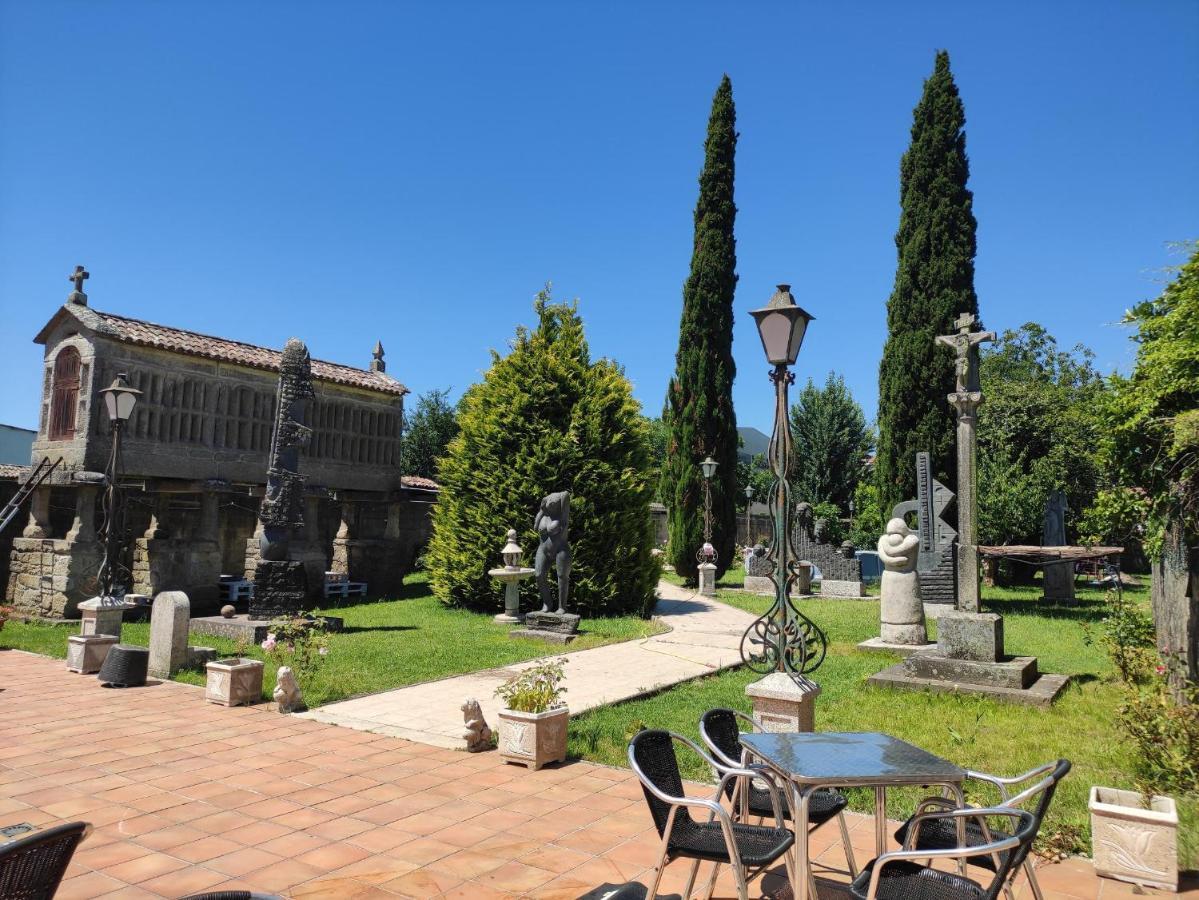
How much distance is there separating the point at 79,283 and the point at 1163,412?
58.8 ft

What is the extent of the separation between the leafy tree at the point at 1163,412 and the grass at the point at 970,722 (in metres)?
1.90

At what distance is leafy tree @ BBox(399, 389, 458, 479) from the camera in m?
34.0

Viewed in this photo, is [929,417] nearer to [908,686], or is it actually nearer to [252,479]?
[908,686]

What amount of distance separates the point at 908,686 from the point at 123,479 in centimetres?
1476

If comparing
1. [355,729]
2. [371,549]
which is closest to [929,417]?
[371,549]

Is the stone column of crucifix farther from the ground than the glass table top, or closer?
farther from the ground

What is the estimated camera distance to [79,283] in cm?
1544

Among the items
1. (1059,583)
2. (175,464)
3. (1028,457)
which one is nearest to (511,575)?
(175,464)

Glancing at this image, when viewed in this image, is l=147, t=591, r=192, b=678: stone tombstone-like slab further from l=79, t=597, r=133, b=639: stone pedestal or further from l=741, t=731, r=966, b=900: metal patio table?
l=741, t=731, r=966, b=900: metal patio table

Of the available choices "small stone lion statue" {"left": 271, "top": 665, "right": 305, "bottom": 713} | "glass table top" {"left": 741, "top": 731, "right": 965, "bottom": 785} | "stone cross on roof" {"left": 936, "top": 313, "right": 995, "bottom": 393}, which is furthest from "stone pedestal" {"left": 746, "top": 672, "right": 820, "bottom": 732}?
"stone cross on roof" {"left": 936, "top": 313, "right": 995, "bottom": 393}

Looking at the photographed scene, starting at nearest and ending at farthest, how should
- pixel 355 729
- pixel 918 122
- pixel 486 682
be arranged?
pixel 355 729 < pixel 486 682 < pixel 918 122

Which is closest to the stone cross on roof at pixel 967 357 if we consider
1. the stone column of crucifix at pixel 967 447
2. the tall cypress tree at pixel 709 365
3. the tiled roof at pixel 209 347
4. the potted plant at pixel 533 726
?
the stone column of crucifix at pixel 967 447

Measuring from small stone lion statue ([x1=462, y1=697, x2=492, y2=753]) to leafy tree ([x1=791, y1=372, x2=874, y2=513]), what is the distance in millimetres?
29659

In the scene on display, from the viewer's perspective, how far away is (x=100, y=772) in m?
5.82
